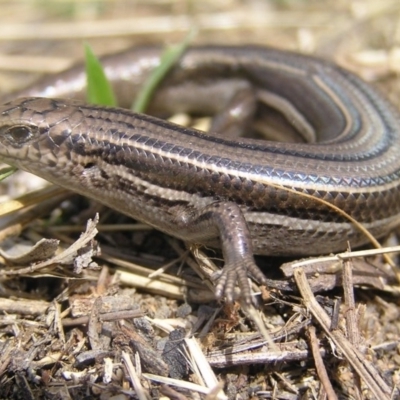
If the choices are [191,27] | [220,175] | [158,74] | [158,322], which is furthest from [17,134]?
[191,27]

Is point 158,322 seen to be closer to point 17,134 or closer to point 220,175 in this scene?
point 220,175

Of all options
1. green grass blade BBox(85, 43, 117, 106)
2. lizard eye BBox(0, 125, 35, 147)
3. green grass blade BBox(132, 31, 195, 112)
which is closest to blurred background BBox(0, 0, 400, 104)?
green grass blade BBox(132, 31, 195, 112)

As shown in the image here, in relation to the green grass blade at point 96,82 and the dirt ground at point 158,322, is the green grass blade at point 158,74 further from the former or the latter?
the dirt ground at point 158,322

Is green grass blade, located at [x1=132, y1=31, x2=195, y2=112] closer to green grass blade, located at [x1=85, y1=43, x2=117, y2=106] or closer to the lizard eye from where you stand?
green grass blade, located at [x1=85, y1=43, x2=117, y2=106]

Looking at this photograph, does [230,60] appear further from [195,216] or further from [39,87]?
[195,216]

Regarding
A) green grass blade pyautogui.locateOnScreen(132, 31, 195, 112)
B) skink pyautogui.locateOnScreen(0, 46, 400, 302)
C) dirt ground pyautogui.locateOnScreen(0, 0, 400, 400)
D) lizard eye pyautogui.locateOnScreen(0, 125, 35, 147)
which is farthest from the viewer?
green grass blade pyautogui.locateOnScreen(132, 31, 195, 112)

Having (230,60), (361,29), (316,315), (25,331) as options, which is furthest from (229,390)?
(361,29)

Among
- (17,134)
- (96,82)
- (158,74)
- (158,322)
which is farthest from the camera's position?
(158,74)

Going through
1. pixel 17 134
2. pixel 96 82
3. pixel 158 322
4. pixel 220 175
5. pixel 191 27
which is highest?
pixel 191 27

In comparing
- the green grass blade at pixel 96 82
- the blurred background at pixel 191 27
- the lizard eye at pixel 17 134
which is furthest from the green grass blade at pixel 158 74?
the lizard eye at pixel 17 134
